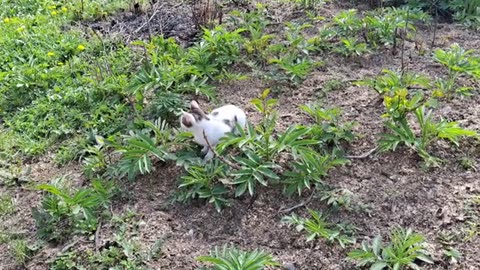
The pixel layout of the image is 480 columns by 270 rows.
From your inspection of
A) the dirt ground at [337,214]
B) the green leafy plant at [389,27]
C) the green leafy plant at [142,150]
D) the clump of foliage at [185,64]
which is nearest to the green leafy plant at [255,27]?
the clump of foliage at [185,64]

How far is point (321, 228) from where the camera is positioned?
2672 mm

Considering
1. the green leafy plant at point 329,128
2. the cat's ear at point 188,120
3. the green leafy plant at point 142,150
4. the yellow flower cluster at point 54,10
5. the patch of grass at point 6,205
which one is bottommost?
the patch of grass at point 6,205

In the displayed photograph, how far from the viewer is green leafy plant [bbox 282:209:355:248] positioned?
262cm

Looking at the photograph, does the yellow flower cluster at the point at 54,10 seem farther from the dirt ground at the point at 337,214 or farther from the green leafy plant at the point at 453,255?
the green leafy plant at the point at 453,255

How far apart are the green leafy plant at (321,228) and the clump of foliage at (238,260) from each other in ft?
0.81

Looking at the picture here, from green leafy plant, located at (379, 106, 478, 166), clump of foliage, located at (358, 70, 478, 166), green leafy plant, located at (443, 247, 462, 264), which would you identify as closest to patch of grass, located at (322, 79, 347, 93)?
clump of foliage, located at (358, 70, 478, 166)

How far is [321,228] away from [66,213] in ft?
4.15

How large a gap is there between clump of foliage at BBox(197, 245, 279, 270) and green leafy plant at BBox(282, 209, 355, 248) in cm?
25

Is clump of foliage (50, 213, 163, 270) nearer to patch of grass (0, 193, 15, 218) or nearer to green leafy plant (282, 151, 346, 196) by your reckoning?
patch of grass (0, 193, 15, 218)

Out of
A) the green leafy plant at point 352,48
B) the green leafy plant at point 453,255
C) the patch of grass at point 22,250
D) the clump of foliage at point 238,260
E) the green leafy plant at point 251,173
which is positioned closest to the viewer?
the clump of foliage at point 238,260

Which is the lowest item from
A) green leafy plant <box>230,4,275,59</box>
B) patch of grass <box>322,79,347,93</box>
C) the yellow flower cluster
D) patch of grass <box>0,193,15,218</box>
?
patch of grass <box>0,193,15,218</box>

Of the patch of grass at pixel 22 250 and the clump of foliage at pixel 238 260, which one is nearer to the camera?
the clump of foliage at pixel 238 260

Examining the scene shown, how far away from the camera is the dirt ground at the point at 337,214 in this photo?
2.64m


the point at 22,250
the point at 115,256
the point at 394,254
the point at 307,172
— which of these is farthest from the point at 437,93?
the point at 22,250
